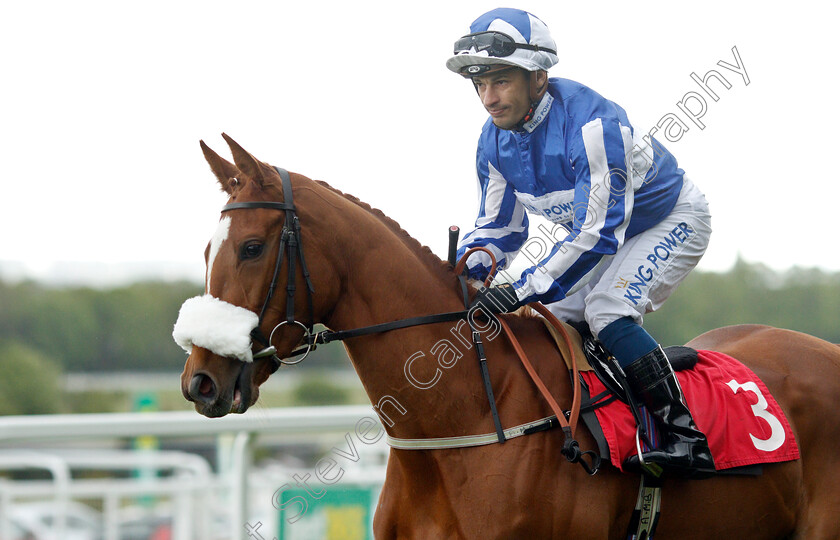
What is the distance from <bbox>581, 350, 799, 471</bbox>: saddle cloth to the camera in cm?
276

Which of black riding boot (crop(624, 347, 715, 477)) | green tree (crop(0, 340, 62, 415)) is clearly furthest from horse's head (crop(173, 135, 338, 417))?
green tree (crop(0, 340, 62, 415))

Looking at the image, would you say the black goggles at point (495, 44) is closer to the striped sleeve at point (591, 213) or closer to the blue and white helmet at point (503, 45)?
the blue and white helmet at point (503, 45)

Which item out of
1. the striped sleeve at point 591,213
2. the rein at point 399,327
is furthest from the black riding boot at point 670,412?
the striped sleeve at point 591,213

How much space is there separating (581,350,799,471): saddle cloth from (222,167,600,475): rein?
0.58 feet

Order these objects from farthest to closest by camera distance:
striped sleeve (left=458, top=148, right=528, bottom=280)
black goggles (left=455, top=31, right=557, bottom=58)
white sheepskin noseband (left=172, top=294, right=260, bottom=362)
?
striped sleeve (left=458, top=148, right=528, bottom=280) < black goggles (left=455, top=31, right=557, bottom=58) < white sheepskin noseband (left=172, top=294, right=260, bottom=362)

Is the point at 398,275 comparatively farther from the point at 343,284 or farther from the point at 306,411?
the point at 306,411

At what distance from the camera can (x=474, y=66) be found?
2971 mm

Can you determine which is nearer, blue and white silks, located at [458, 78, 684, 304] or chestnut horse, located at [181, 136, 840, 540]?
chestnut horse, located at [181, 136, 840, 540]

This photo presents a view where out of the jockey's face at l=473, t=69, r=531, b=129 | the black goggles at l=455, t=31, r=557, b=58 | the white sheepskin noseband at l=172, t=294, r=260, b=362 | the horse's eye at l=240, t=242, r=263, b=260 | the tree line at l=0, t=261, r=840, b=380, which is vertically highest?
the tree line at l=0, t=261, r=840, b=380

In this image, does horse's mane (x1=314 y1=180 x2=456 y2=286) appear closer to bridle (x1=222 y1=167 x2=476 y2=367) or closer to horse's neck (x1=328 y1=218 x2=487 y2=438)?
horse's neck (x1=328 y1=218 x2=487 y2=438)

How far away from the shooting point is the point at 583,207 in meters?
2.82

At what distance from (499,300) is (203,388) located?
39.5 inches

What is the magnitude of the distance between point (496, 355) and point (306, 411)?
2425 mm

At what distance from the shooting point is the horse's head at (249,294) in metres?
2.34
